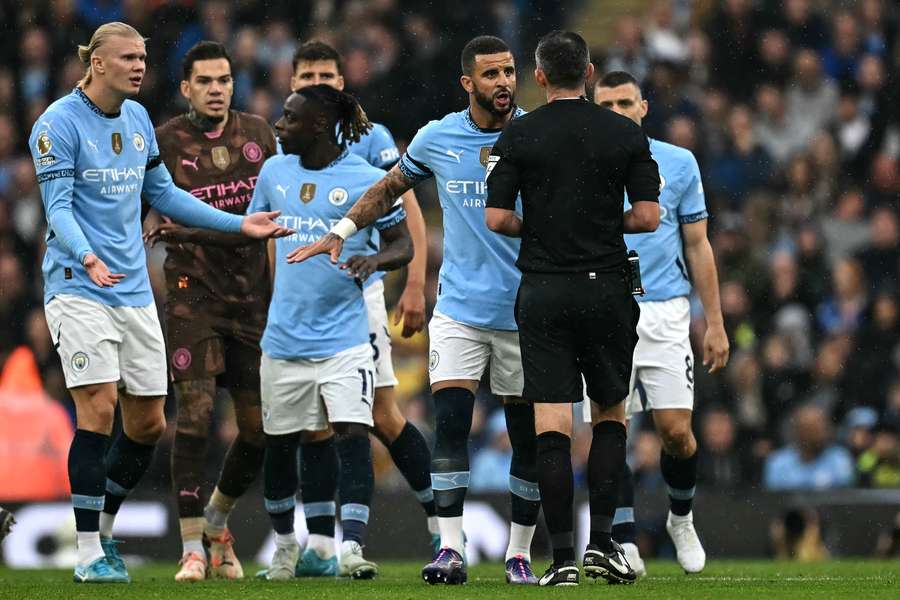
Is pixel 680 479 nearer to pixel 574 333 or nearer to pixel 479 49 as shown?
pixel 574 333

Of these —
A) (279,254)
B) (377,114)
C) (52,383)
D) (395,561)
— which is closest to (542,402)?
(279,254)

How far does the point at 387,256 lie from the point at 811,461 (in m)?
5.81

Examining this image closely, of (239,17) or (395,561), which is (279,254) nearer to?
(395,561)

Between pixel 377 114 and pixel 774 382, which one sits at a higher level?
pixel 377 114

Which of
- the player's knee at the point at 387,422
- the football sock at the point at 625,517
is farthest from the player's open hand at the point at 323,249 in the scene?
the football sock at the point at 625,517

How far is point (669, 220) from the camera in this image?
9.59m

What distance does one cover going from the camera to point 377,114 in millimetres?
18031

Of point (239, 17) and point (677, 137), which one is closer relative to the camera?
point (677, 137)

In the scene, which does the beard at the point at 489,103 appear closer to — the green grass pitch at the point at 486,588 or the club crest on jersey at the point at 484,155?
the club crest on jersey at the point at 484,155

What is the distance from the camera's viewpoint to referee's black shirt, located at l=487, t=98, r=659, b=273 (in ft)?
24.9

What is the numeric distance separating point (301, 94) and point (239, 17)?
1046 cm

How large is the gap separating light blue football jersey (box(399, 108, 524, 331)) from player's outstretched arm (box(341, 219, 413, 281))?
1.66ft

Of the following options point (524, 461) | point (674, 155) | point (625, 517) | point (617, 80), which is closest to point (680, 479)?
point (625, 517)

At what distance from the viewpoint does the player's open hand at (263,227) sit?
8.80 meters
